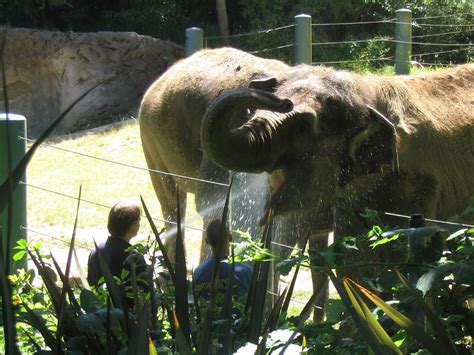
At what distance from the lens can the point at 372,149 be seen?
19.2 feet

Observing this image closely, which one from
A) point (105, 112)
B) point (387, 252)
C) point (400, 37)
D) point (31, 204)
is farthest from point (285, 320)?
point (105, 112)

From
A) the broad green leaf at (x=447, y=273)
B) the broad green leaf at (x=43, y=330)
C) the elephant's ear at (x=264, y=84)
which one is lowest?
the broad green leaf at (x=43, y=330)

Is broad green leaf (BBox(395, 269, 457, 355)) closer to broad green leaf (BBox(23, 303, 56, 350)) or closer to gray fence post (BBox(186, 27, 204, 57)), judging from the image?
broad green leaf (BBox(23, 303, 56, 350))

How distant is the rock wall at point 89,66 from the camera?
18.3 m

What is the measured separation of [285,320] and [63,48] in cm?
1683

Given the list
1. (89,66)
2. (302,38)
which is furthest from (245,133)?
(89,66)

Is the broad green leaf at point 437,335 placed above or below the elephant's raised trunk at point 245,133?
below

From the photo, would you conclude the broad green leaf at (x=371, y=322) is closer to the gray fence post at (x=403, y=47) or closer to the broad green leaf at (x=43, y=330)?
the broad green leaf at (x=43, y=330)

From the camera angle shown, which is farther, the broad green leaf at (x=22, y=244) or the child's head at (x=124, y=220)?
the child's head at (x=124, y=220)

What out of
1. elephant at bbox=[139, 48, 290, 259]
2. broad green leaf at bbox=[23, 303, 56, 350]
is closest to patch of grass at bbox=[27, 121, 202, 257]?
elephant at bbox=[139, 48, 290, 259]

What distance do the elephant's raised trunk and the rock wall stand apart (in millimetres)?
12525

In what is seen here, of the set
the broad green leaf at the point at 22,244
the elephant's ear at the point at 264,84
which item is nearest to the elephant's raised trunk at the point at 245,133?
the elephant's ear at the point at 264,84

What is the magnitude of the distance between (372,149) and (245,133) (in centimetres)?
97

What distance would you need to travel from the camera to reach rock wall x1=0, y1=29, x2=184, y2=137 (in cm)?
1834
